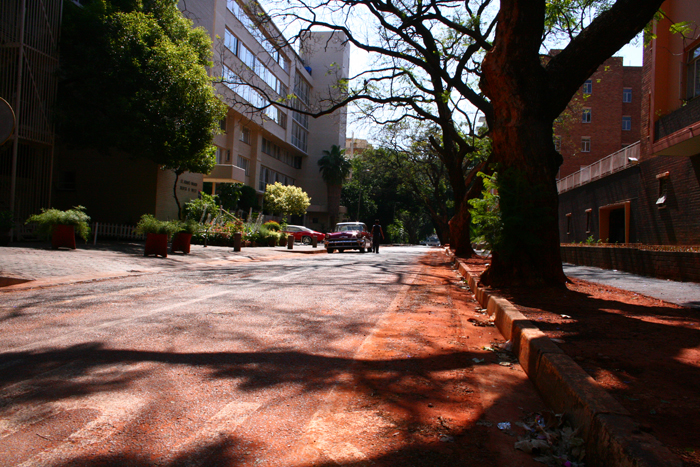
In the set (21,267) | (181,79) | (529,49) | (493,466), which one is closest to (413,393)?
(493,466)

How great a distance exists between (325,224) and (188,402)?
191 feet

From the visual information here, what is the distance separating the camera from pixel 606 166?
2367cm

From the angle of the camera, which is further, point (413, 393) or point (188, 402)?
point (413, 393)

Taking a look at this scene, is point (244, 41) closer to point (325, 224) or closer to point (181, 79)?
point (181, 79)

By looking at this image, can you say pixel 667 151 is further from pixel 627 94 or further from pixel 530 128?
pixel 627 94

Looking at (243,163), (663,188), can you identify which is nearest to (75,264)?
(663,188)

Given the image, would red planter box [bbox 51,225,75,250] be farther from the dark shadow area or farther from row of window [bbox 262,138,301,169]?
row of window [bbox 262,138,301,169]

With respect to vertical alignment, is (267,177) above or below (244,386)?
above

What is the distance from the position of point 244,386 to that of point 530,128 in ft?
20.5

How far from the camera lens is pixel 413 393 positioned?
11.1 ft

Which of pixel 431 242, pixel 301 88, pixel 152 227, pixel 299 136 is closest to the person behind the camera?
pixel 152 227

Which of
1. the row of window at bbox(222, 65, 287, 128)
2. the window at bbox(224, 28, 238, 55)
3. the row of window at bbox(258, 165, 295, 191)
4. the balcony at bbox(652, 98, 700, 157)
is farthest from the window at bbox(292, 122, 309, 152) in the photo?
the balcony at bbox(652, 98, 700, 157)

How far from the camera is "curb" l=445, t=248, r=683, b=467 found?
204 cm

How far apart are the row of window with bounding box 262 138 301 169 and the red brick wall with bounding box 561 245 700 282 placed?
108 ft
